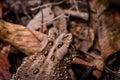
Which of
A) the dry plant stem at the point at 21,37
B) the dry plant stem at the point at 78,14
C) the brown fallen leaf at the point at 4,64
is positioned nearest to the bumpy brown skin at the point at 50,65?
the brown fallen leaf at the point at 4,64

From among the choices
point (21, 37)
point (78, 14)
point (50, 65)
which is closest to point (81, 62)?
point (50, 65)

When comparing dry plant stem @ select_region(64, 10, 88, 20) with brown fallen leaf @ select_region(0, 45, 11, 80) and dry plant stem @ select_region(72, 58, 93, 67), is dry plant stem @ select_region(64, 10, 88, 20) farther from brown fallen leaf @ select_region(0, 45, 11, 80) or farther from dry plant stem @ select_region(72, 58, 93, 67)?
brown fallen leaf @ select_region(0, 45, 11, 80)

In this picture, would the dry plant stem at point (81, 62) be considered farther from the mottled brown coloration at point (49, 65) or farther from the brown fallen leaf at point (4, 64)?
the brown fallen leaf at point (4, 64)

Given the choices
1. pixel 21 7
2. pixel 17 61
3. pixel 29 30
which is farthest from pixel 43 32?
pixel 21 7

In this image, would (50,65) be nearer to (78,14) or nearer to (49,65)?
(49,65)

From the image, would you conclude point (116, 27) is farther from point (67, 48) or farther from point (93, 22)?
point (67, 48)

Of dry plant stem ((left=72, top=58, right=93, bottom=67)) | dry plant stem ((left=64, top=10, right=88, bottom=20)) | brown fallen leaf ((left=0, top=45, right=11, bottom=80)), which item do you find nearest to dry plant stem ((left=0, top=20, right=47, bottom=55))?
brown fallen leaf ((left=0, top=45, right=11, bottom=80))
